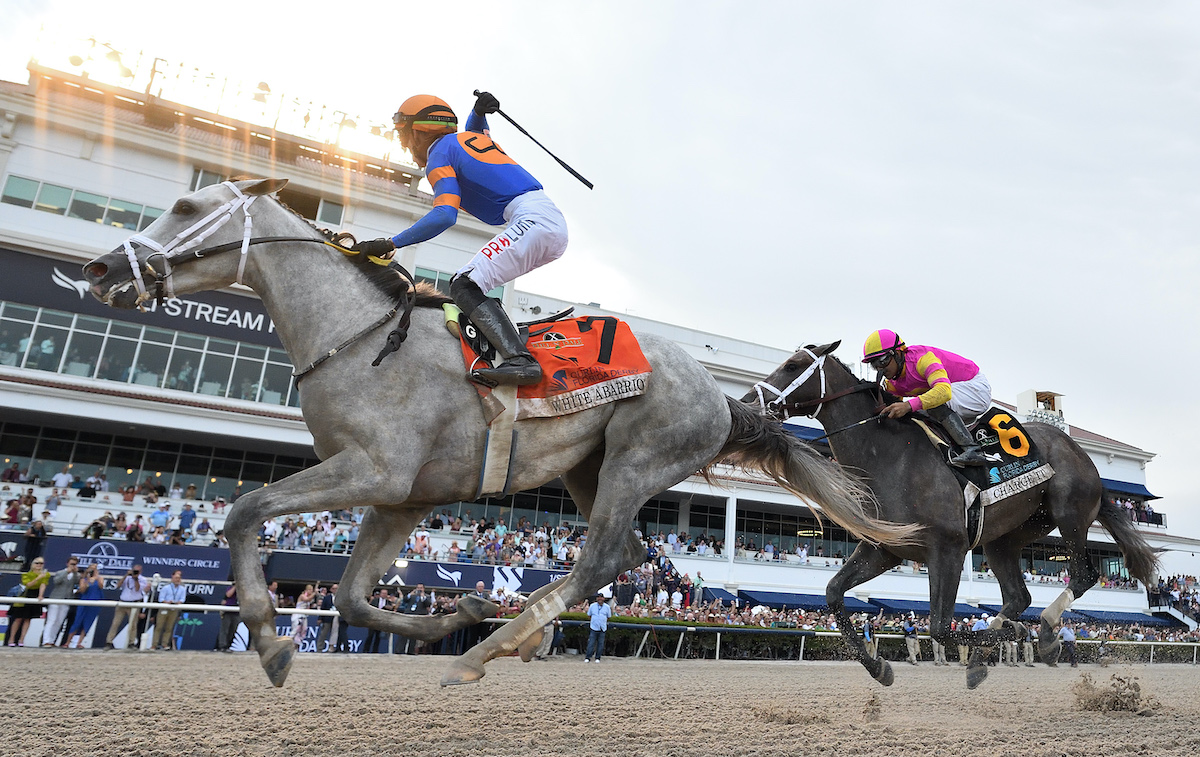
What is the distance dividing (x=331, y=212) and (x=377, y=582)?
27061mm

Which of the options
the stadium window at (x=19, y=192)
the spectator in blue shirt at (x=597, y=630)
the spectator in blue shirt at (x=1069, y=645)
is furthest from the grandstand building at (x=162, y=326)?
the spectator in blue shirt at (x=1069, y=645)

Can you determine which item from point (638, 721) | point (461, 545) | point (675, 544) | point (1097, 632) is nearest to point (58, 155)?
point (461, 545)

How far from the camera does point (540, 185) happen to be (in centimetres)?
457

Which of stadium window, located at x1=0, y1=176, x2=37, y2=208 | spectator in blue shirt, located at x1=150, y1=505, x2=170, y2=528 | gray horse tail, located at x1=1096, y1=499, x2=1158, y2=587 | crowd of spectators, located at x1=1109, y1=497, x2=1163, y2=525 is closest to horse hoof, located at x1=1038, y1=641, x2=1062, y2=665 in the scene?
gray horse tail, located at x1=1096, y1=499, x2=1158, y2=587

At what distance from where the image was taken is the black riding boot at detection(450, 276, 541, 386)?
13.1 feet

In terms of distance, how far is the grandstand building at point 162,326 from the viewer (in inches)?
920

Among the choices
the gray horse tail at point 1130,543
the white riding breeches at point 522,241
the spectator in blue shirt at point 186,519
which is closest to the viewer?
the white riding breeches at point 522,241

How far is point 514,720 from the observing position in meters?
4.80

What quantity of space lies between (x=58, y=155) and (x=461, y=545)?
1802 cm

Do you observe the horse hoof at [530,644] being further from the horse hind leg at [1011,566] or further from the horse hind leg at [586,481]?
the horse hind leg at [1011,566]

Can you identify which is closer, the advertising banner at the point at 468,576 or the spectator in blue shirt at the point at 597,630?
the spectator in blue shirt at the point at 597,630

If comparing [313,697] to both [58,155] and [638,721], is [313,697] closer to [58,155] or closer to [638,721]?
[638,721]

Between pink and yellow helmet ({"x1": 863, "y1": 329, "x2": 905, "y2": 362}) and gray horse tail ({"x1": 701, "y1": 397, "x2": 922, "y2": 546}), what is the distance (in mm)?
1862

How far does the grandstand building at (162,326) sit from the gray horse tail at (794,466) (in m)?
15.6
